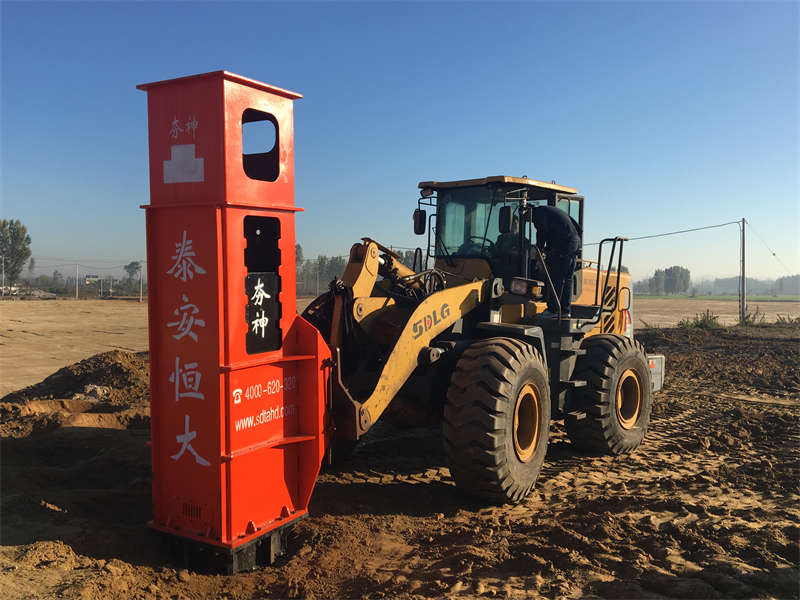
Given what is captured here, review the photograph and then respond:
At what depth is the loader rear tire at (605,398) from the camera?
23.2 feet

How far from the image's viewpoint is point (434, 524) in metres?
5.03

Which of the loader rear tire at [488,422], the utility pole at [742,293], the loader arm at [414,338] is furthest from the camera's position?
the utility pole at [742,293]

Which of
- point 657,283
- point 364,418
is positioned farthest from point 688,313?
point 657,283

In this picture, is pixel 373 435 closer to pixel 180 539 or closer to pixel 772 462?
pixel 180 539

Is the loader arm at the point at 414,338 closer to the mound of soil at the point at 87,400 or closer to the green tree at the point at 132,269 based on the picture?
the mound of soil at the point at 87,400

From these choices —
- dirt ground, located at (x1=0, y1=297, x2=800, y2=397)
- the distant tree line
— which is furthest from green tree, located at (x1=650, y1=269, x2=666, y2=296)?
dirt ground, located at (x1=0, y1=297, x2=800, y2=397)

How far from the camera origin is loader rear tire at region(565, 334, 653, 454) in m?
7.07

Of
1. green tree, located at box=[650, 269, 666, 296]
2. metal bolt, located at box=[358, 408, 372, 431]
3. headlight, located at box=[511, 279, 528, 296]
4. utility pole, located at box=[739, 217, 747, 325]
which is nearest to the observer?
metal bolt, located at box=[358, 408, 372, 431]

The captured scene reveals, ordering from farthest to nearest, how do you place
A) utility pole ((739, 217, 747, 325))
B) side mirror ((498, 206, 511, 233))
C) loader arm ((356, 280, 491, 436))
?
1. utility pole ((739, 217, 747, 325))
2. side mirror ((498, 206, 511, 233))
3. loader arm ((356, 280, 491, 436))

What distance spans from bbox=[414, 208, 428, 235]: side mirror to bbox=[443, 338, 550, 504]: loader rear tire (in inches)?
98.7

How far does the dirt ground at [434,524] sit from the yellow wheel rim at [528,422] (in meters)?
0.49

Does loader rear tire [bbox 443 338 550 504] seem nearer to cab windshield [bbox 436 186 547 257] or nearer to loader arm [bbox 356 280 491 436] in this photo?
loader arm [bbox 356 280 491 436]

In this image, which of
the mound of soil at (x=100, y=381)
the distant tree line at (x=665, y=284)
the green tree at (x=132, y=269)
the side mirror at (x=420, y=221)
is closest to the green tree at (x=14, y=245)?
the green tree at (x=132, y=269)

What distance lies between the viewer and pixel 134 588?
3697 mm
